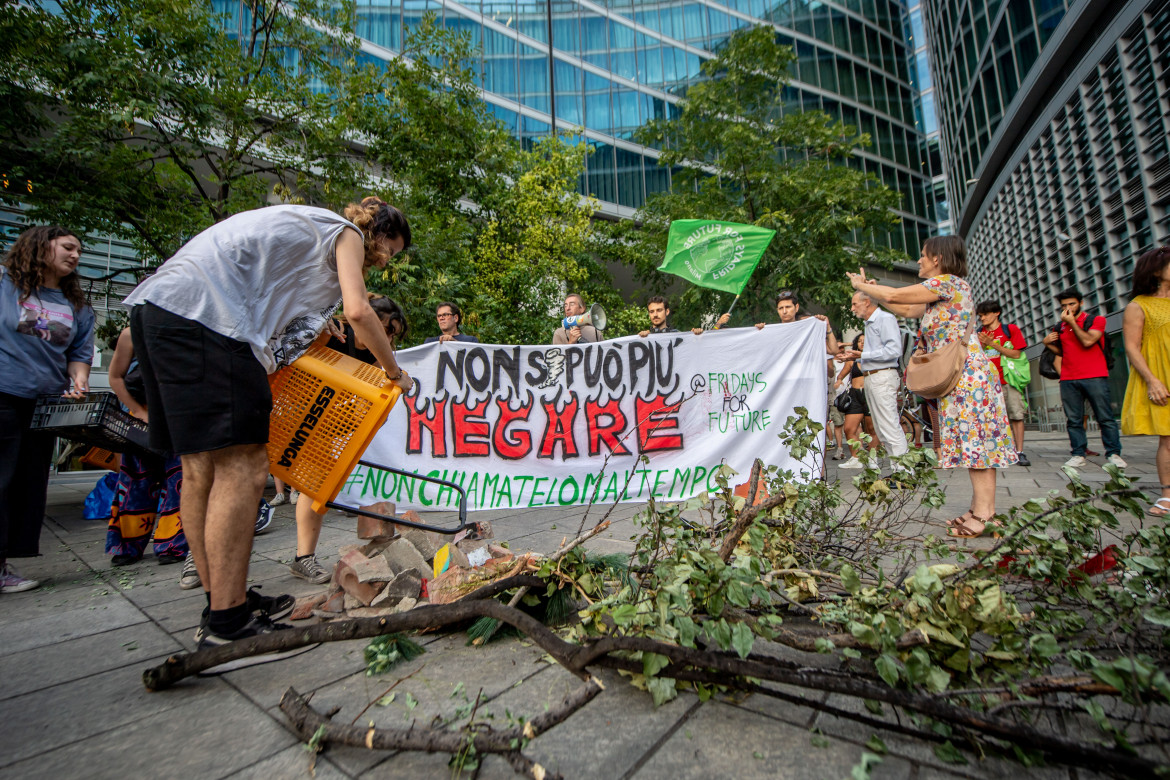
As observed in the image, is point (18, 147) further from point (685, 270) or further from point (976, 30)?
→ point (976, 30)

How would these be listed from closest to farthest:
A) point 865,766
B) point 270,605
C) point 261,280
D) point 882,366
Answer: point 865,766 → point 261,280 → point 270,605 → point 882,366

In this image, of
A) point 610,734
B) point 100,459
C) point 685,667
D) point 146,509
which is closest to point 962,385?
point 685,667

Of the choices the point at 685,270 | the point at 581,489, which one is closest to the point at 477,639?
the point at 581,489

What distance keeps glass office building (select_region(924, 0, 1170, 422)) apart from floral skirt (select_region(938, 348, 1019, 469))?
12.8 meters

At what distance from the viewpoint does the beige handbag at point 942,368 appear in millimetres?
3432

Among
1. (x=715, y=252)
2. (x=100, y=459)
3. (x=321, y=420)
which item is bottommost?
(x=100, y=459)

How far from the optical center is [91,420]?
308 cm

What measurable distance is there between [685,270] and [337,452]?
4432 millimetres

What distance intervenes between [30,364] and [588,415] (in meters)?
3.75

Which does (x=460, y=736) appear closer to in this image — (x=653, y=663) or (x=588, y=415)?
(x=653, y=663)

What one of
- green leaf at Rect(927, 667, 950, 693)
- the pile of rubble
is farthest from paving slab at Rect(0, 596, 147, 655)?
green leaf at Rect(927, 667, 950, 693)

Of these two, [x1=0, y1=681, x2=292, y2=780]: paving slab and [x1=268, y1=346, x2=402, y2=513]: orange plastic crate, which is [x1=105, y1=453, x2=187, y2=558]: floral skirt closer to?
[x1=268, y1=346, x2=402, y2=513]: orange plastic crate

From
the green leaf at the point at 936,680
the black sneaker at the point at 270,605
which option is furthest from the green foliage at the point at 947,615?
the black sneaker at the point at 270,605

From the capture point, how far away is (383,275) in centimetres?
774
